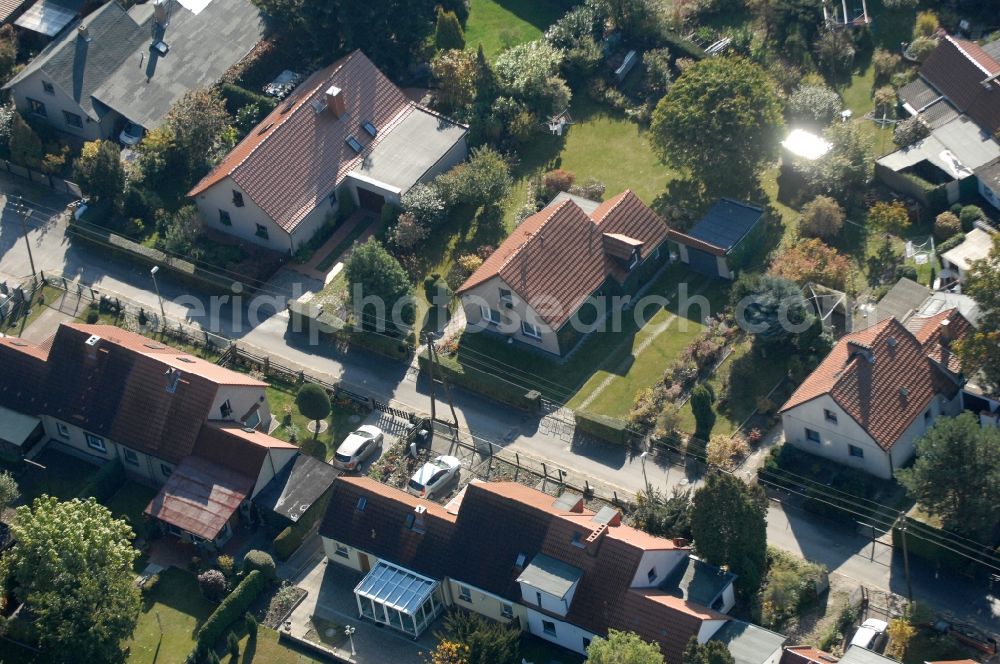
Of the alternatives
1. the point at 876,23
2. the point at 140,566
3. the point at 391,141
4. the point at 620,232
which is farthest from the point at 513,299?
the point at 876,23

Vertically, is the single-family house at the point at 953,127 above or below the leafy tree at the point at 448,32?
above

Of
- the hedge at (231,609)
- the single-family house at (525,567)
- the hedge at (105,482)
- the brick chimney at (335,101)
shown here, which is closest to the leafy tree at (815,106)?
the brick chimney at (335,101)

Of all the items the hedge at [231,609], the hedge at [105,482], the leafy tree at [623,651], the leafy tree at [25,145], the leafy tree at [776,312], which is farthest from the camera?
the leafy tree at [25,145]

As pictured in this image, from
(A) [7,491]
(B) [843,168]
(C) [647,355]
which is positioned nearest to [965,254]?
(B) [843,168]

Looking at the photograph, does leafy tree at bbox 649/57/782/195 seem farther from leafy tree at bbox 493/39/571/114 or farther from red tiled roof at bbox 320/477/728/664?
red tiled roof at bbox 320/477/728/664

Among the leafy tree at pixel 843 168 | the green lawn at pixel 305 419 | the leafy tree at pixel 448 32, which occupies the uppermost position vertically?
the leafy tree at pixel 843 168

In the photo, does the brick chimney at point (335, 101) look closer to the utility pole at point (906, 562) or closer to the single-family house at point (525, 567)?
the single-family house at point (525, 567)
